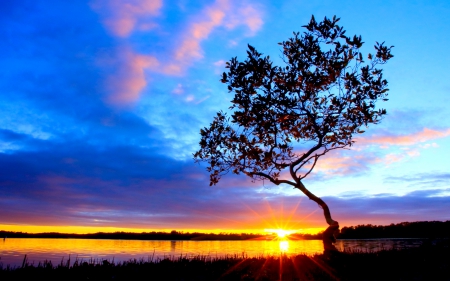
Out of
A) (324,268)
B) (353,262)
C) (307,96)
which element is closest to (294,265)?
(324,268)

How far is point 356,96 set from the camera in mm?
20078

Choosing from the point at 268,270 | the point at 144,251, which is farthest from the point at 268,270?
the point at 144,251

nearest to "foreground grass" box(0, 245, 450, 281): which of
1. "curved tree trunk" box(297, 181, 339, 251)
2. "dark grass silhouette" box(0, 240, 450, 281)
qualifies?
"dark grass silhouette" box(0, 240, 450, 281)

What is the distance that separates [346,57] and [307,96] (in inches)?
121

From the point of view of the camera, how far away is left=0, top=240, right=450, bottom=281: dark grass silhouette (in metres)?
15.4

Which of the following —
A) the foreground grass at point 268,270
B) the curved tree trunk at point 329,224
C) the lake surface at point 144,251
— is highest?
the curved tree trunk at point 329,224

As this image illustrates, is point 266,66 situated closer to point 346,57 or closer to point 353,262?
point 346,57

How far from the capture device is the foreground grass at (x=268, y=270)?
606 inches

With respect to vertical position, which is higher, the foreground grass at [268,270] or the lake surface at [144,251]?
the foreground grass at [268,270]

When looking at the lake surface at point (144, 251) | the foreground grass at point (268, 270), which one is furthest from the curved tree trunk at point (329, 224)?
the lake surface at point (144, 251)

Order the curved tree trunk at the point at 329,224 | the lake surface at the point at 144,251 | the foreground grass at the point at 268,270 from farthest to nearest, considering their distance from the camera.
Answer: the lake surface at the point at 144,251 → the curved tree trunk at the point at 329,224 → the foreground grass at the point at 268,270

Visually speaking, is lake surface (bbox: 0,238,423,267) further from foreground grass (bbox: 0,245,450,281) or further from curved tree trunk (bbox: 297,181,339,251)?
curved tree trunk (bbox: 297,181,339,251)

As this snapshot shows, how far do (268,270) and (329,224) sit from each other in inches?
282

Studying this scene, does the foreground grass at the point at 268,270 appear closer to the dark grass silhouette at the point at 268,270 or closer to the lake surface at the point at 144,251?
the dark grass silhouette at the point at 268,270
